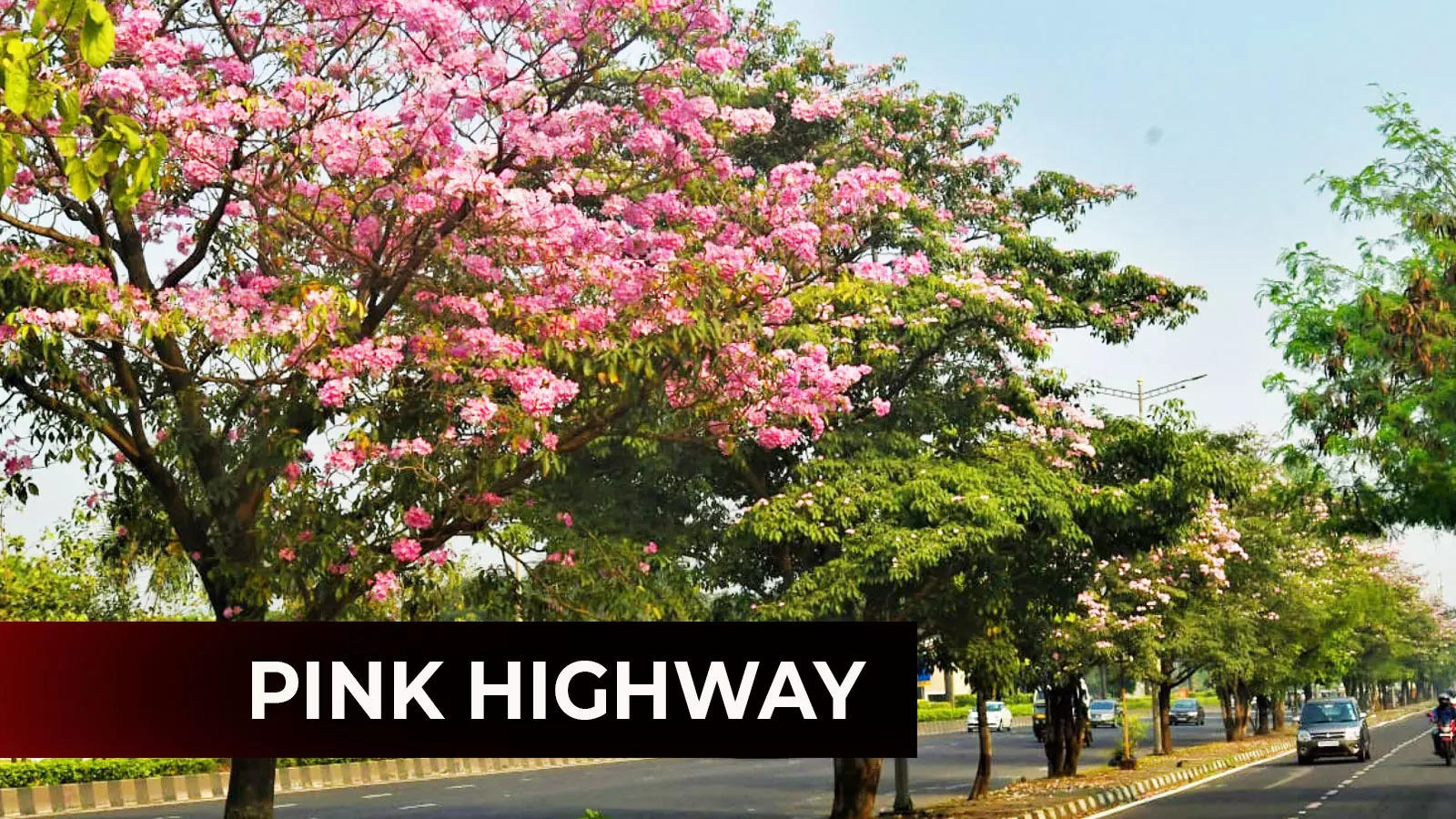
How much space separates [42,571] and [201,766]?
5964mm

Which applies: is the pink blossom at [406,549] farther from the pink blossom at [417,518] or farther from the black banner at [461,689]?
the black banner at [461,689]

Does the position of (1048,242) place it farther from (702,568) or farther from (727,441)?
(727,441)

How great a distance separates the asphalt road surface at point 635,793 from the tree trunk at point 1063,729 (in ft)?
4.88

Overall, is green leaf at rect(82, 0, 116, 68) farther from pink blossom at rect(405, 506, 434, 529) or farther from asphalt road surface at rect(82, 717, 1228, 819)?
asphalt road surface at rect(82, 717, 1228, 819)

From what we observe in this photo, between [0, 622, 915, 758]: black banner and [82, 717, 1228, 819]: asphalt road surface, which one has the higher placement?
[0, 622, 915, 758]: black banner

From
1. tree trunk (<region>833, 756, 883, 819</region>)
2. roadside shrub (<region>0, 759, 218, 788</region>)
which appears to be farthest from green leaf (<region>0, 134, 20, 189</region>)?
roadside shrub (<region>0, 759, 218, 788</region>)

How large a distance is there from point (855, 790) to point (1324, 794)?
13767 millimetres

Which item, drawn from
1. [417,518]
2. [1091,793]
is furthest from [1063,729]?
[417,518]

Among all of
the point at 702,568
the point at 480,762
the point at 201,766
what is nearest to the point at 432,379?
the point at 702,568

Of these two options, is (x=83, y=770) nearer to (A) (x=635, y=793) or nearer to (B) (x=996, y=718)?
(A) (x=635, y=793)

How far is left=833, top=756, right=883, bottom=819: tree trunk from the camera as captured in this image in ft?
77.7

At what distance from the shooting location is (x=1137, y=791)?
1357 inches

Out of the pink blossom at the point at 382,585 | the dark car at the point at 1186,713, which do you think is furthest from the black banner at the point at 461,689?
the dark car at the point at 1186,713

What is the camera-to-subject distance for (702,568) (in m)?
21.5
